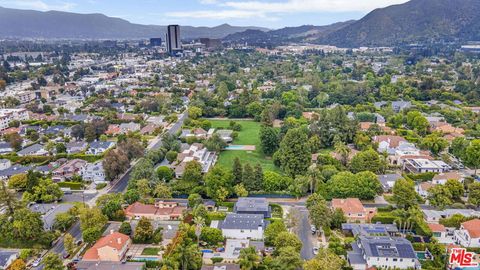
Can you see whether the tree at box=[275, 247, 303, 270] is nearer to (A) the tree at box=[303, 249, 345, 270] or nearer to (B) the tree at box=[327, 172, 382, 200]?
(A) the tree at box=[303, 249, 345, 270]

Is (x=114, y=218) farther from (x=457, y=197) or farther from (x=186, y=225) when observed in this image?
(x=457, y=197)

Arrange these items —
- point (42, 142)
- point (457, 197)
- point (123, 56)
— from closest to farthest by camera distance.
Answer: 1. point (457, 197)
2. point (42, 142)
3. point (123, 56)

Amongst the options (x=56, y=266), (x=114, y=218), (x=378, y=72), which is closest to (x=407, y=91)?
(x=378, y=72)

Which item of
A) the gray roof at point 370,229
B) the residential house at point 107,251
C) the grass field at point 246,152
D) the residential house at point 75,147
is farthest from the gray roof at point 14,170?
the gray roof at point 370,229

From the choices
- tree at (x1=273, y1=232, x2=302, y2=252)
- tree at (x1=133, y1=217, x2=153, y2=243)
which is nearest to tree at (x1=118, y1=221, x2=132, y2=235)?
tree at (x1=133, y1=217, x2=153, y2=243)

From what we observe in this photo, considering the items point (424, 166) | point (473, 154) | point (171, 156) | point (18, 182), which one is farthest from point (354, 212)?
point (18, 182)

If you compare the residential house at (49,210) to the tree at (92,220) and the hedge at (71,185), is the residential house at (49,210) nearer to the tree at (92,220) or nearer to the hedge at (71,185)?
the tree at (92,220)

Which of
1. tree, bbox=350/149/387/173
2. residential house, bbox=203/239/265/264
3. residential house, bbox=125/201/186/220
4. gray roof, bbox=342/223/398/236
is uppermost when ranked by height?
tree, bbox=350/149/387/173
